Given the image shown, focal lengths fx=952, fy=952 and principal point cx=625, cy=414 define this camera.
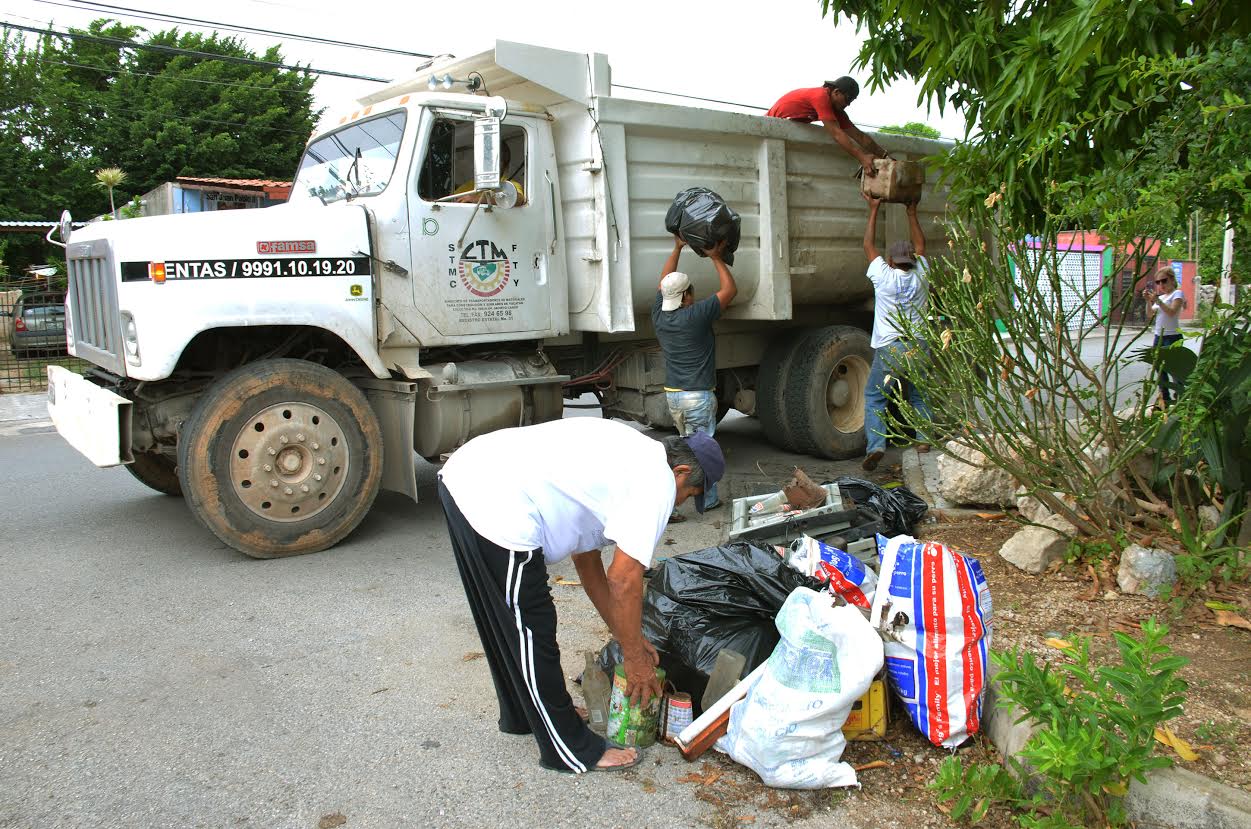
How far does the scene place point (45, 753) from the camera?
302 centimetres

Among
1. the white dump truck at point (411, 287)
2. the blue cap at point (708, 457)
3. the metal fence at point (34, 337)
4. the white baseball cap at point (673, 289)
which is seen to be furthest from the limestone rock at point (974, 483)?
the metal fence at point (34, 337)

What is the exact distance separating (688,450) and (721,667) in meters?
0.70

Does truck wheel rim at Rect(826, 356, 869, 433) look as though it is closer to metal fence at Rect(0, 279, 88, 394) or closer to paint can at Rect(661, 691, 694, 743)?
paint can at Rect(661, 691, 694, 743)

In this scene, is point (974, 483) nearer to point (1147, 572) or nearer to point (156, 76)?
point (1147, 572)

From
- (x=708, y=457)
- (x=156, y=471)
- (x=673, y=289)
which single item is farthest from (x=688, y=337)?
(x=156, y=471)

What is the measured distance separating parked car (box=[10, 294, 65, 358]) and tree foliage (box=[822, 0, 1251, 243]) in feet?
Result: 39.9

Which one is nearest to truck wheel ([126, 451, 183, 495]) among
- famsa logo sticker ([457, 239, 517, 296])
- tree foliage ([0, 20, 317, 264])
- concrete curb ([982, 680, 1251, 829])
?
famsa logo sticker ([457, 239, 517, 296])

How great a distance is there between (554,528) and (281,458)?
8.98 ft

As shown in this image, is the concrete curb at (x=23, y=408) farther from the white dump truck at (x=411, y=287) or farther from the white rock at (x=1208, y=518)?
the white rock at (x=1208, y=518)

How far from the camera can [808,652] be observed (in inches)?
108

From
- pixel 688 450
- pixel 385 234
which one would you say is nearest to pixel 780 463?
pixel 385 234

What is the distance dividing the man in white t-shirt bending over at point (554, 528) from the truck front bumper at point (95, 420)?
9.20 feet

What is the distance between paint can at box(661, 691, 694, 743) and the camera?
301cm

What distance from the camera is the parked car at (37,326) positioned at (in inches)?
516
